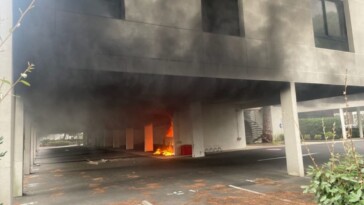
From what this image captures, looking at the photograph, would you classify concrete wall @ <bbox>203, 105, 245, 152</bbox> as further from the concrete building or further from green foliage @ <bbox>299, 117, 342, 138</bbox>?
green foliage @ <bbox>299, 117, 342, 138</bbox>

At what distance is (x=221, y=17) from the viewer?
8094 millimetres

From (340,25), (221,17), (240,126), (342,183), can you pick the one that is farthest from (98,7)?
(240,126)

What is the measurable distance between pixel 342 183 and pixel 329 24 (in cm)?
872

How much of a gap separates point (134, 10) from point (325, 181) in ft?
16.0

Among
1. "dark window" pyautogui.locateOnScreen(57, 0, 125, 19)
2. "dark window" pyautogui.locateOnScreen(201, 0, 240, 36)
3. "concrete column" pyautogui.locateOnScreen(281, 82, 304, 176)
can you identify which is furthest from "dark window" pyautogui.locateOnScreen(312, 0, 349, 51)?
"dark window" pyautogui.locateOnScreen(57, 0, 125, 19)

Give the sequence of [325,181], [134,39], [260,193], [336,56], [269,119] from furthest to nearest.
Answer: [269,119]
[336,56]
[260,193]
[134,39]
[325,181]

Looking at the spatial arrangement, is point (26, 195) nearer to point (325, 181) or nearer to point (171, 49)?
point (171, 49)

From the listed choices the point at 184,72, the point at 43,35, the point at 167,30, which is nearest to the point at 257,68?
the point at 184,72

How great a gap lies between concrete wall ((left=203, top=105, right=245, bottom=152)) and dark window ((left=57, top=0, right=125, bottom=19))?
43.6ft

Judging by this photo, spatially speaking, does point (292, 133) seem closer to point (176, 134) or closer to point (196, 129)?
point (196, 129)

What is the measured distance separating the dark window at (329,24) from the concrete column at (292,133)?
7.82 feet

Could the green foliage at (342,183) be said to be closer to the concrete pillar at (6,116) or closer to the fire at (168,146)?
the concrete pillar at (6,116)

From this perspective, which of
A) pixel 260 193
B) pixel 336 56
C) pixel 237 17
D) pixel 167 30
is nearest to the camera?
pixel 167 30

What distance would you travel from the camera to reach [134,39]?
574cm
